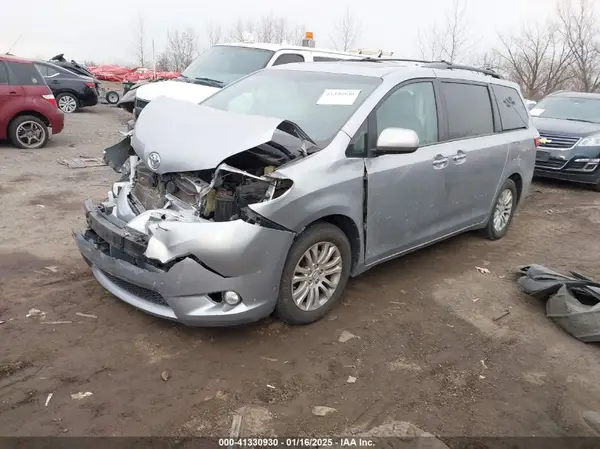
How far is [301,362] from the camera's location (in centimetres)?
Result: 334

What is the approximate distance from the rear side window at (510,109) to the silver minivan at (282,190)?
82 centimetres

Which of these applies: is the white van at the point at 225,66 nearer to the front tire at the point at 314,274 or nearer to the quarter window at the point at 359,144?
the quarter window at the point at 359,144

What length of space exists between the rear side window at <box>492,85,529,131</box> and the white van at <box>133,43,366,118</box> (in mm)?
3111

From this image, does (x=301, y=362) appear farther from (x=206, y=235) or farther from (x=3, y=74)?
(x=3, y=74)

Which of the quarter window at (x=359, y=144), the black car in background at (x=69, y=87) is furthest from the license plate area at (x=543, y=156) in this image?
the black car in background at (x=69, y=87)

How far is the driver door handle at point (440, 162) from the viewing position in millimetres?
4450

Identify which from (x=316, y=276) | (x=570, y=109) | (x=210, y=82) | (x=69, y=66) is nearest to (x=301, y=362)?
(x=316, y=276)

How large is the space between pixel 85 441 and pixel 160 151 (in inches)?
70.7

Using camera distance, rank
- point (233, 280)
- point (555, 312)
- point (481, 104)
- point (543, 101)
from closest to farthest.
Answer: point (233, 280), point (555, 312), point (481, 104), point (543, 101)

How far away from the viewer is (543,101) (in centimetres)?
1127

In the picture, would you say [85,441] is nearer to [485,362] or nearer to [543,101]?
[485,362]

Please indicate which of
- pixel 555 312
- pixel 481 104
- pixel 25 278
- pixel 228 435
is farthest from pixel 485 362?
pixel 25 278

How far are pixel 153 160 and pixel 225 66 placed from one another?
5860 millimetres

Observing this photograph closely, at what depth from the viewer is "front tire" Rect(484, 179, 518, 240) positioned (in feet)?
19.2
